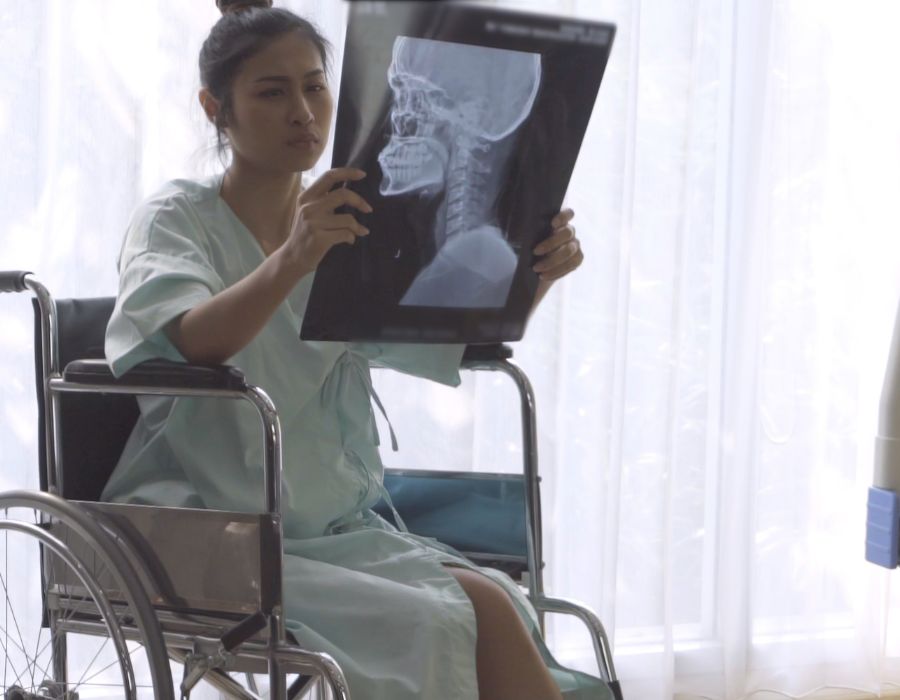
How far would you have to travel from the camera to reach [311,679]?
4.41 ft

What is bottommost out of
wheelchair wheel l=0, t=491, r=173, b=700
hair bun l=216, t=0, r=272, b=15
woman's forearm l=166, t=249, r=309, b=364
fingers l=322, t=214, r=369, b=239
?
wheelchair wheel l=0, t=491, r=173, b=700

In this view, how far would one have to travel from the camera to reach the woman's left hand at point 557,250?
4.06 ft

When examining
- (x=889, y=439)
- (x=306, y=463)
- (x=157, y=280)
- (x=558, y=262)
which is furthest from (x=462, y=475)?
(x=889, y=439)

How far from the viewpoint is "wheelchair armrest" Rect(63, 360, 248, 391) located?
3.60ft

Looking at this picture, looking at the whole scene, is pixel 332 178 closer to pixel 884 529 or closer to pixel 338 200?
pixel 338 200

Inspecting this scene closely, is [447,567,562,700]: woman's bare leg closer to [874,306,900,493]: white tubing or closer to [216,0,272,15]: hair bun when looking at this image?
[874,306,900,493]: white tubing

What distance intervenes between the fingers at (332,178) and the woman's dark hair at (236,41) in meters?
0.33

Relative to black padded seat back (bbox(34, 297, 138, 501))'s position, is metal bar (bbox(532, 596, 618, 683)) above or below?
below

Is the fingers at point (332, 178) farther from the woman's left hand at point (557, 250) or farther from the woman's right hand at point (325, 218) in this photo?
the woman's left hand at point (557, 250)

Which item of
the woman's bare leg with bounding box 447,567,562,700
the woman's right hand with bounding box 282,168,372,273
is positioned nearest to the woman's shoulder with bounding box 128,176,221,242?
the woman's right hand with bounding box 282,168,372,273

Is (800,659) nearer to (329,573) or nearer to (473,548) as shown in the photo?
(473,548)

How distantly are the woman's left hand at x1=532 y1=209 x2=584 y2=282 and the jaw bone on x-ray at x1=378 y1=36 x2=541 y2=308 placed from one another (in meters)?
0.04

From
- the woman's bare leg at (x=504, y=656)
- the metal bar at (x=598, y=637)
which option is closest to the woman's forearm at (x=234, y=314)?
the woman's bare leg at (x=504, y=656)

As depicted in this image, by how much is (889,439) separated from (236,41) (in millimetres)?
844
